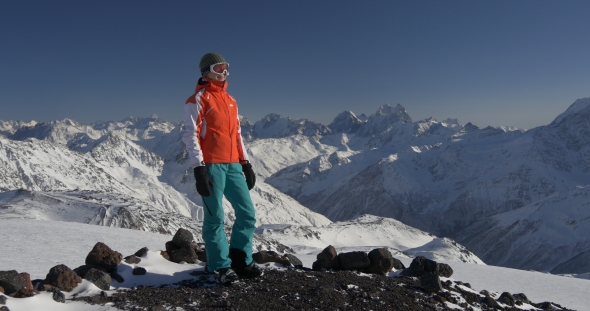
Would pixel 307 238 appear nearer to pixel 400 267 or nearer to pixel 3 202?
pixel 3 202

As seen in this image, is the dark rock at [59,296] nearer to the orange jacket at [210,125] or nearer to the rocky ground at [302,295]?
the rocky ground at [302,295]

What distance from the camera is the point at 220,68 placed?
843cm

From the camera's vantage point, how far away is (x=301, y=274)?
8.84m

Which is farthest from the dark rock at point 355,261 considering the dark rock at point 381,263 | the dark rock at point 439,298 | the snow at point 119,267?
the dark rock at point 439,298

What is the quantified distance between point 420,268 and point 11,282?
8451 mm

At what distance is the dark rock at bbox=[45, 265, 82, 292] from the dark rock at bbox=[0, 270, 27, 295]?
44 centimetres

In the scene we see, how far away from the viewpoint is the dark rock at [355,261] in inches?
391

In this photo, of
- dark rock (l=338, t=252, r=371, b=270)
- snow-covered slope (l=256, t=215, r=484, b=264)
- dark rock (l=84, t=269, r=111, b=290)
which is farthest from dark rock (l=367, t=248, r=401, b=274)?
snow-covered slope (l=256, t=215, r=484, b=264)

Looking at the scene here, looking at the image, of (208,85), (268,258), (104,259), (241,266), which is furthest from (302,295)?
(208,85)

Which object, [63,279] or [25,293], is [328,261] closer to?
[63,279]

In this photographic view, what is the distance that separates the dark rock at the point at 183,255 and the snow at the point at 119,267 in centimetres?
21

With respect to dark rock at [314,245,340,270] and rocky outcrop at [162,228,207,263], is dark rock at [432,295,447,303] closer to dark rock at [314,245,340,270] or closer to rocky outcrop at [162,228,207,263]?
dark rock at [314,245,340,270]

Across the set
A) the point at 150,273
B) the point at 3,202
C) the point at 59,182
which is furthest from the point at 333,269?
the point at 59,182

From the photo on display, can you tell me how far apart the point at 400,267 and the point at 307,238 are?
422 ft
